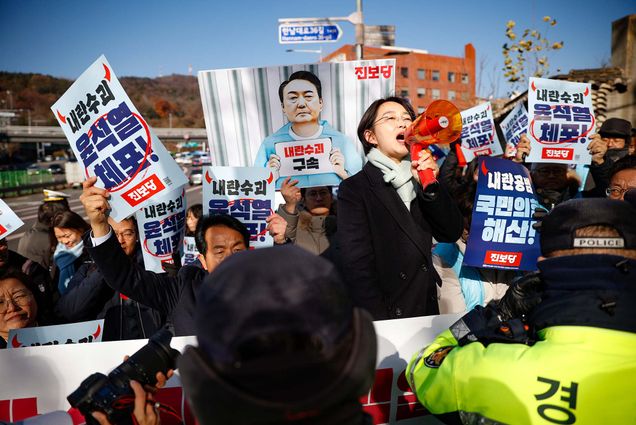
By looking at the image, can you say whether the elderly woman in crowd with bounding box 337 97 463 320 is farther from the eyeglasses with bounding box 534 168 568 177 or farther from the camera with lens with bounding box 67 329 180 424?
the eyeglasses with bounding box 534 168 568 177

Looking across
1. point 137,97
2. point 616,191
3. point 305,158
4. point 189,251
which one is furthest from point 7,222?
point 137,97

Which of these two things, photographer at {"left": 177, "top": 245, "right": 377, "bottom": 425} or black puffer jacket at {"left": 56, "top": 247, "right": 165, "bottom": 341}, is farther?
black puffer jacket at {"left": 56, "top": 247, "right": 165, "bottom": 341}

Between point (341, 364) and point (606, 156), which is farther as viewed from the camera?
point (606, 156)

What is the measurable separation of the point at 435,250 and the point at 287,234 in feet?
3.62

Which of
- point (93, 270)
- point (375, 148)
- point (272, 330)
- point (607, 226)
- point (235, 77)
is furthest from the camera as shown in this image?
point (235, 77)

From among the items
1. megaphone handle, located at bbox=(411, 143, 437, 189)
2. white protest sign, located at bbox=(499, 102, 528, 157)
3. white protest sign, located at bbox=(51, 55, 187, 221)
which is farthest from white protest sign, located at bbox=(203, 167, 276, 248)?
white protest sign, located at bbox=(499, 102, 528, 157)

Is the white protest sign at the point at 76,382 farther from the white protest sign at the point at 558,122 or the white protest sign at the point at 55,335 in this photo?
the white protest sign at the point at 558,122

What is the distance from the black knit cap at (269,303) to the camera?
2.26 ft

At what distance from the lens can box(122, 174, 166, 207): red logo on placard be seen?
294 cm

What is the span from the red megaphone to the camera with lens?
1.44 m

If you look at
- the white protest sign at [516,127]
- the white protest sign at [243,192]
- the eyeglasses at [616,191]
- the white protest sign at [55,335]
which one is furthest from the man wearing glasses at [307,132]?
the white protest sign at [516,127]

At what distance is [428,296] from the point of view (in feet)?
7.84

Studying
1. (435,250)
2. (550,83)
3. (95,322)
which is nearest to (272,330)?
(95,322)

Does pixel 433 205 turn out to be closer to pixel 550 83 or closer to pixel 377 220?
pixel 377 220
